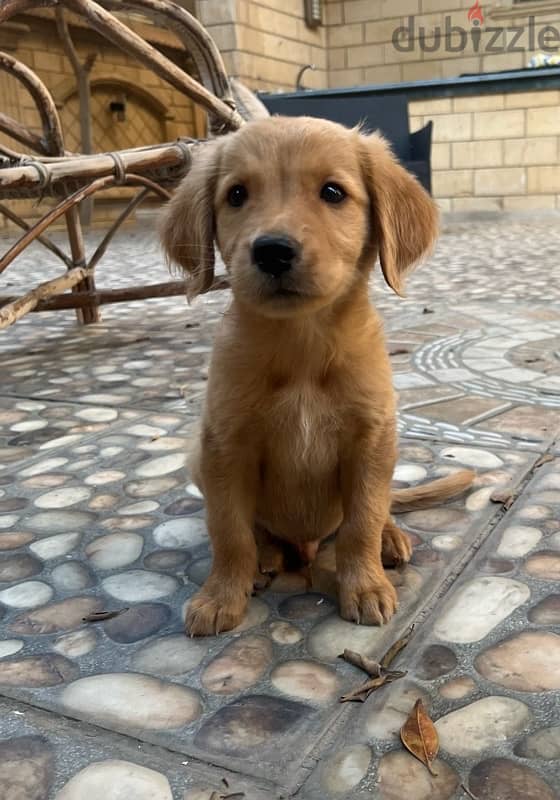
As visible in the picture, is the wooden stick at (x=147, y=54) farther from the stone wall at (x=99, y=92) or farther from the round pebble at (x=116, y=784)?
the stone wall at (x=99, y=92)

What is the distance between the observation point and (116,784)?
118 cm

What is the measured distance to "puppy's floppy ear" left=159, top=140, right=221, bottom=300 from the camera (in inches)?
76.2

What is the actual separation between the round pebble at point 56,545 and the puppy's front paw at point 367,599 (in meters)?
0.75

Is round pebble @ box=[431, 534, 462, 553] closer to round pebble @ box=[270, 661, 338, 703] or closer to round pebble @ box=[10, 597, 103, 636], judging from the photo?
round pebble @ box=[270, 661, 338, 703]

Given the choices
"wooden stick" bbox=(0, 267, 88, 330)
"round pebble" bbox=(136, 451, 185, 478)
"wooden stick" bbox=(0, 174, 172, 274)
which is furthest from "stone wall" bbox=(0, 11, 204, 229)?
"round pebble" bbox=(136, 451, 185, 478)

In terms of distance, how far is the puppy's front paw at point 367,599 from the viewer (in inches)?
64.2

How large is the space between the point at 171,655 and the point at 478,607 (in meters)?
0.65

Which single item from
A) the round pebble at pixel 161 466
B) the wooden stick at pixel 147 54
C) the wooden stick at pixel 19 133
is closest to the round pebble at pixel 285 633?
the round pebble at pixel 161 466

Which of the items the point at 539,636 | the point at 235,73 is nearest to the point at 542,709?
the point at 539,636

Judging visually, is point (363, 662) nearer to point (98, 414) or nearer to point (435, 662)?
point (435, 662)

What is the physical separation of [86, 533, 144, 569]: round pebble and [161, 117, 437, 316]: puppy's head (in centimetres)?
68

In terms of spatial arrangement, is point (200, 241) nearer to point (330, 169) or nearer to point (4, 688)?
point (330, 169)

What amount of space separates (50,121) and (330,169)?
3236 mm

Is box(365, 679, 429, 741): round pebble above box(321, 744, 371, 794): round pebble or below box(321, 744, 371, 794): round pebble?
below
